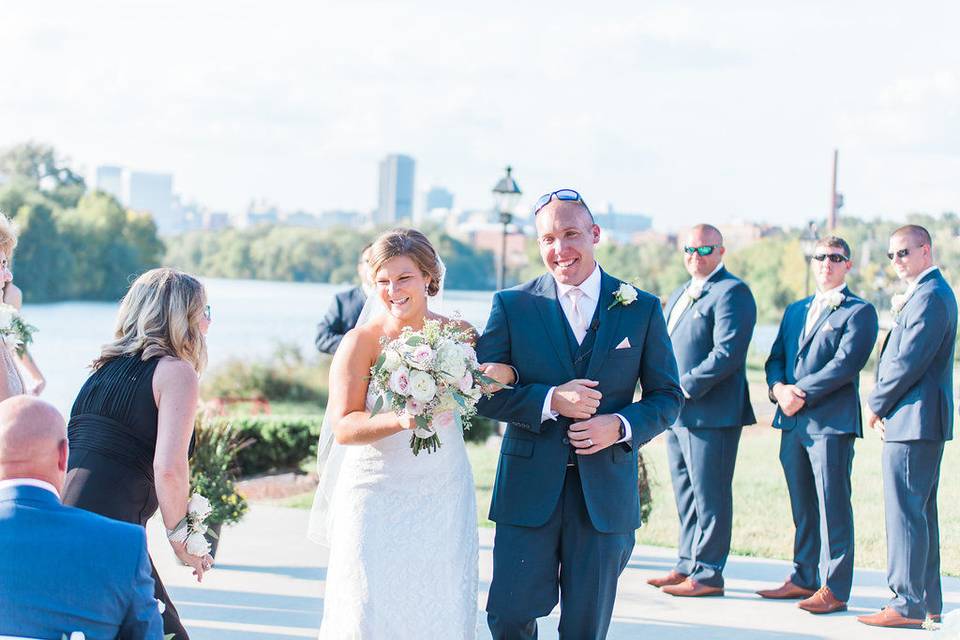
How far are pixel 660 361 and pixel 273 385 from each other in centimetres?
2281

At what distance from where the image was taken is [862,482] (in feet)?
31.4

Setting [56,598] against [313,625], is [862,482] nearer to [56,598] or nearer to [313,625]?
[313,625]

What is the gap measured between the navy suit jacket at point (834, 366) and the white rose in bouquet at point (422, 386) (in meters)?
3.48

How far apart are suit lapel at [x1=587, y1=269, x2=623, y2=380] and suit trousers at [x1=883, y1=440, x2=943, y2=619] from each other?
8.61 ft

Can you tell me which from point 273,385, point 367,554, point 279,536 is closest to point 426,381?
point 367,554

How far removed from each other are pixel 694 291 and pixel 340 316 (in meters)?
3.03

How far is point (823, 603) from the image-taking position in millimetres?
6641

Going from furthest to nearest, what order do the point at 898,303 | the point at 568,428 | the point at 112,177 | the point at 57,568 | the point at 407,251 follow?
1. the point at 112,177
2. the point at 898,303
3. the point at 407,251
4. the point at 568,428
5. the point at 57,568

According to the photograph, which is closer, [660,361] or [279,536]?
[660,361]

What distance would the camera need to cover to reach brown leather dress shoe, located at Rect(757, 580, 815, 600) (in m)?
6.96

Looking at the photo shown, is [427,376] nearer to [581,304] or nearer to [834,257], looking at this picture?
[581,304]

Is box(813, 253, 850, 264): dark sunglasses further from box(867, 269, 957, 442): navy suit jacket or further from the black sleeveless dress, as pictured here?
the black sleeveless dress

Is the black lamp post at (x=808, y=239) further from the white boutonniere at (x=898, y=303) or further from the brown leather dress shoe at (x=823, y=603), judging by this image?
the brown leather dress shoe at (x=823, y=603)

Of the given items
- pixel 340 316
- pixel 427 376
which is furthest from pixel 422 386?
pixel 340 316
